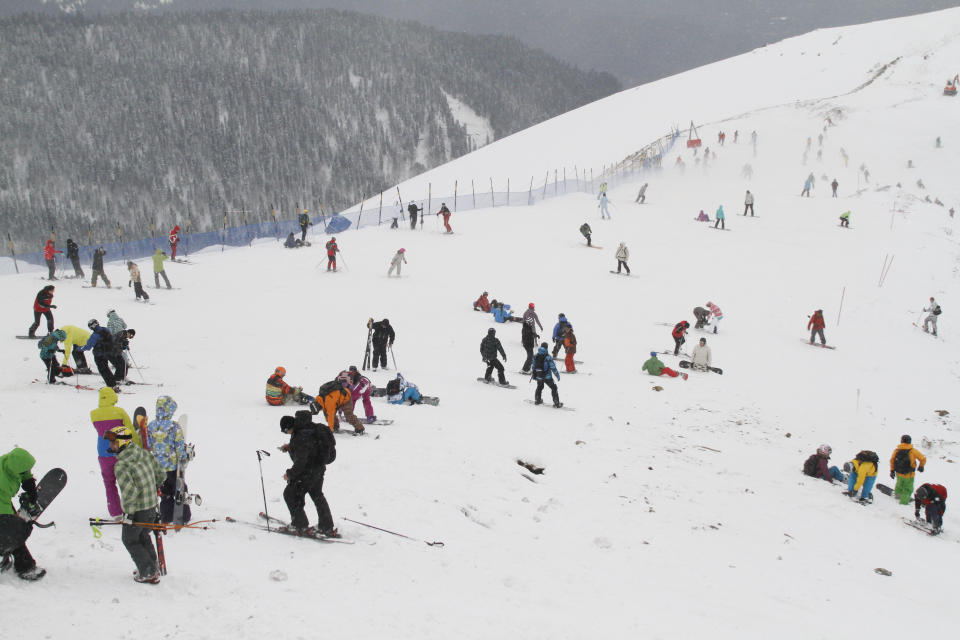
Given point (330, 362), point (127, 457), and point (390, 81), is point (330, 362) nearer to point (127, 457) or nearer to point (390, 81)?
point (127, 457)

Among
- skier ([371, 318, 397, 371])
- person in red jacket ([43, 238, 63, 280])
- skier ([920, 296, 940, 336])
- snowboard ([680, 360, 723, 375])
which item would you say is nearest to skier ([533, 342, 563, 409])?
skier ([371, 318, 397, 371])

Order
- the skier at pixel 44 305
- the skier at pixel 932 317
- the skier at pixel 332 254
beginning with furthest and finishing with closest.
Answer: the skier at pixel 332 254 → the skier at pixel 932 317 → the skier at pixel 44 305

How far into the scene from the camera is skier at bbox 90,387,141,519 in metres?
7.05

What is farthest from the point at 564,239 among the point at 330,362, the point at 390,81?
the point at 390,81

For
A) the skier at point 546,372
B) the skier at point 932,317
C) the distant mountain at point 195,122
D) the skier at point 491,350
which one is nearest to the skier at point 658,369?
the skier at point 546,372

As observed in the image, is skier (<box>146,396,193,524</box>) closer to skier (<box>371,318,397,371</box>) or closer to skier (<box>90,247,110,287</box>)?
skier (<box>371,318,397,371</box>)

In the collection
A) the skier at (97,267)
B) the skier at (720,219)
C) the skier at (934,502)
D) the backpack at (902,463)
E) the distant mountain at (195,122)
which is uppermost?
the distant mountain at (195,122)

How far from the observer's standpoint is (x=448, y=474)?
9.90m

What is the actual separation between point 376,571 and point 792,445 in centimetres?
1132

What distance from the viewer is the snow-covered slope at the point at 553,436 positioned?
6.39 meters

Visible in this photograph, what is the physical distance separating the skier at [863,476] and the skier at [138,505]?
11750 millimetres

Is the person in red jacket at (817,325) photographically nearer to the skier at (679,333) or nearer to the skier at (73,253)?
the skier at (679,333)

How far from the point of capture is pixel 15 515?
5461 mm

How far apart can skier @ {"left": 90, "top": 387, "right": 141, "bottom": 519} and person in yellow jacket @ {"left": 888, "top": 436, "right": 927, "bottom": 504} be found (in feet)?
42.3
